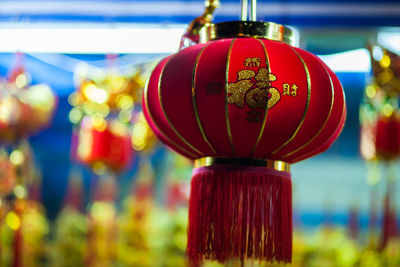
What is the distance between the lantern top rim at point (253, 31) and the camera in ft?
4.56

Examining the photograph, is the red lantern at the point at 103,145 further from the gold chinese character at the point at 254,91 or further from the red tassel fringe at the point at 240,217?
the gold chinese character at the point at 254,91

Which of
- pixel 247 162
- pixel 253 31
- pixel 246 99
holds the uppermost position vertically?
pixel 253 31

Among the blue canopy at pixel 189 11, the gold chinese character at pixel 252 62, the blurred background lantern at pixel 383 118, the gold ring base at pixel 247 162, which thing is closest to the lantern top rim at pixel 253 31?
the gold chinese character at pixel 252 62

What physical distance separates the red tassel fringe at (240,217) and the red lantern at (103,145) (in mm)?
2067

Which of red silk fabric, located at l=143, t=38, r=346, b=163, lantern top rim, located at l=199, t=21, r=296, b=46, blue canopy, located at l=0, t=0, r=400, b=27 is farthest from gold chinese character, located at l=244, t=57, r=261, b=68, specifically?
blue canopy, located at l=0, t=0, r=400, b=27

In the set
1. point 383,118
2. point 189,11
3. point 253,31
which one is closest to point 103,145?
point 189,11

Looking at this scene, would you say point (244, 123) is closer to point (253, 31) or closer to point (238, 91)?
point (238, 91)

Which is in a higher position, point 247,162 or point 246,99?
point 246,99

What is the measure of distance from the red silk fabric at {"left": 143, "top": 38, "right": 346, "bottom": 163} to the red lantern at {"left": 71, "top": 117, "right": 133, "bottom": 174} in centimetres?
204

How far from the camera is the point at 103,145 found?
11.1 ft

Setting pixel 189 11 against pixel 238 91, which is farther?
pixel 189 11

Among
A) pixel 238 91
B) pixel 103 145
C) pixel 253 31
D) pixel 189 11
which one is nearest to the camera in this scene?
pixel 238 91

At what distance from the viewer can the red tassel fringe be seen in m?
1.30

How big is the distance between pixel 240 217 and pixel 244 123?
0.67 ft
